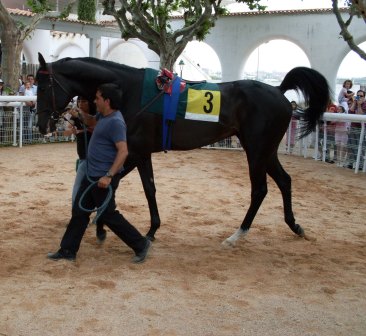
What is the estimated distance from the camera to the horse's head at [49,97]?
15.2 ft

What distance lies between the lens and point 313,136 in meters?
12.3

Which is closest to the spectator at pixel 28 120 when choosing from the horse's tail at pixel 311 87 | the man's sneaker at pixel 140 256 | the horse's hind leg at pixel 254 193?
the horse's tail at pixel 311 87

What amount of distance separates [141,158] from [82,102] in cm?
77

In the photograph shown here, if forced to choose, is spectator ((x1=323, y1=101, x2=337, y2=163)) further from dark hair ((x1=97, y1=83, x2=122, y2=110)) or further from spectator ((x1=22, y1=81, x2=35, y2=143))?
dark hair ((x1=97, y1=83, x2=122, y2=110))

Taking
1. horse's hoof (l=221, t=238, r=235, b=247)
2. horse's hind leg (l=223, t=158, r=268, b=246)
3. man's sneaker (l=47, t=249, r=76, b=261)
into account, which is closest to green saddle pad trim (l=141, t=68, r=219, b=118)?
horse's hind leg (l=223, t=158, r=268, b=246)

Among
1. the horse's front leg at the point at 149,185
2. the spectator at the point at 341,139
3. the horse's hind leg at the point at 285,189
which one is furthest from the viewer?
the spectator at the point at 341,139

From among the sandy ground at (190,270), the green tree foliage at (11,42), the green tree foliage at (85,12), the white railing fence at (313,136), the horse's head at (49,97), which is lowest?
the sandy ground at (190,270)

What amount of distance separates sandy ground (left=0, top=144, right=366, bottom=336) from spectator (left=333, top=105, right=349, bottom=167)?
2.84 m

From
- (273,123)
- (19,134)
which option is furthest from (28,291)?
(19,134)

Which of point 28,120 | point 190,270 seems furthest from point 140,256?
point 28,120

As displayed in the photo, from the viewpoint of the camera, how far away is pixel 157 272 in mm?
4293

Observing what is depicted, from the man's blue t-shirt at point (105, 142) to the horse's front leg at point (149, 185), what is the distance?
30.0 inches

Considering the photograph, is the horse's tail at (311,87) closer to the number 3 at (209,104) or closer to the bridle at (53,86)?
the number 3 at (209,104)

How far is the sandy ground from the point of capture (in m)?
3.35
